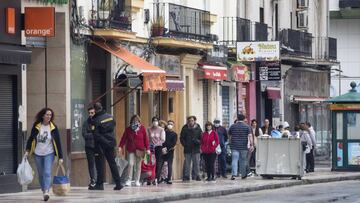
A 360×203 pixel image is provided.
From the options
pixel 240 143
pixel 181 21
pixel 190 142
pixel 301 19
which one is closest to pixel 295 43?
pixel 301 19

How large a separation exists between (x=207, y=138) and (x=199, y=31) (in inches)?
205

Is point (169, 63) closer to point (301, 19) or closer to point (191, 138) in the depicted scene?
point (191, 138)

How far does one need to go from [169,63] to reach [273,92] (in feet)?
34.9

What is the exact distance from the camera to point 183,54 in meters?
38.5

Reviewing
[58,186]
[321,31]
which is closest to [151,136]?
[58,186]

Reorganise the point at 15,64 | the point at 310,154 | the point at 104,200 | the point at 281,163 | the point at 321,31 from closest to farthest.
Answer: the point at 104,200 < the point at 15,64 < the point at 281,163 < the point at 310,154 < the point at 321,31

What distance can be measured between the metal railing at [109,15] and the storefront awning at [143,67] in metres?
0.63

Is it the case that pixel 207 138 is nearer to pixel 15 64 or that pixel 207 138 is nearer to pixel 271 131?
pixel 271 131

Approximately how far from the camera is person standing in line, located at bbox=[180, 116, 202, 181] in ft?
114

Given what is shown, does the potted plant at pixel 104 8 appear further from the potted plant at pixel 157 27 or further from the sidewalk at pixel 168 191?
the sidewalk at pixel 168 191

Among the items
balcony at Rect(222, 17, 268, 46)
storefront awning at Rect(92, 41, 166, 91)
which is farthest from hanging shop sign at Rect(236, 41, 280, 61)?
storefront awning at Rect(92, 41, 166, 91)

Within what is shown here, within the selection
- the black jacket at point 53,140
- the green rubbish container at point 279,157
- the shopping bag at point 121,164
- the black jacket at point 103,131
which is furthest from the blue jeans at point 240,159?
the black jacket at point 53,140

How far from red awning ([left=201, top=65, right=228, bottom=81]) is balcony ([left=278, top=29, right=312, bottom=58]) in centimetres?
634

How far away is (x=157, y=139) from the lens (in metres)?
33.1
